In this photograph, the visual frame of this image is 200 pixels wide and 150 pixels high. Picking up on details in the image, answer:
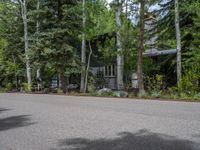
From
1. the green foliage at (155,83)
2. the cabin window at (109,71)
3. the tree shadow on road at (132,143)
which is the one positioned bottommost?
the tree shadow on road at (132,143)

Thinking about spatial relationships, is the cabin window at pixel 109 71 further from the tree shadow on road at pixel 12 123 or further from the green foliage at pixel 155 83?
the tree shadow on road at pixel 12 123

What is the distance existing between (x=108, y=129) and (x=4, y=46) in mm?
29210

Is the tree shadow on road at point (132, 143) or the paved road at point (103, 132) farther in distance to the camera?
the paved road at point (103, 132)

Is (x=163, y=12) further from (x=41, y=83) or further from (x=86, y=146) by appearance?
(x=86, y=146)

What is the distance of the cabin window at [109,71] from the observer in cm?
3180

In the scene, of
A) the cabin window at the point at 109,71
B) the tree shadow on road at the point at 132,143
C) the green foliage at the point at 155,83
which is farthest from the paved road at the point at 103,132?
the cabin window at the point at 109,71

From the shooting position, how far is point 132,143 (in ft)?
19.7

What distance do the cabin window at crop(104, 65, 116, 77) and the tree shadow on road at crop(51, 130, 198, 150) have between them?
25.1m

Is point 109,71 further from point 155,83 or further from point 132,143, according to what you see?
point 132,143

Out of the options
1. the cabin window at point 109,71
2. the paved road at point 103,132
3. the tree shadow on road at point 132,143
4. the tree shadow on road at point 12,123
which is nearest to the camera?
the tree shadow on road at point 132,143

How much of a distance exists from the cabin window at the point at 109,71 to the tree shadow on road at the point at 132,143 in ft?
82.4

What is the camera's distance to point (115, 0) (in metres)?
21.6

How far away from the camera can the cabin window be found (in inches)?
1252

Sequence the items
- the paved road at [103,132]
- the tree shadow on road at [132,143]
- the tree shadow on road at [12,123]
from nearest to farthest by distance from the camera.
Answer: the tree shadow on road at [132,143]
the paved road at [103,132]
the tree shadow on road at [12,123]
